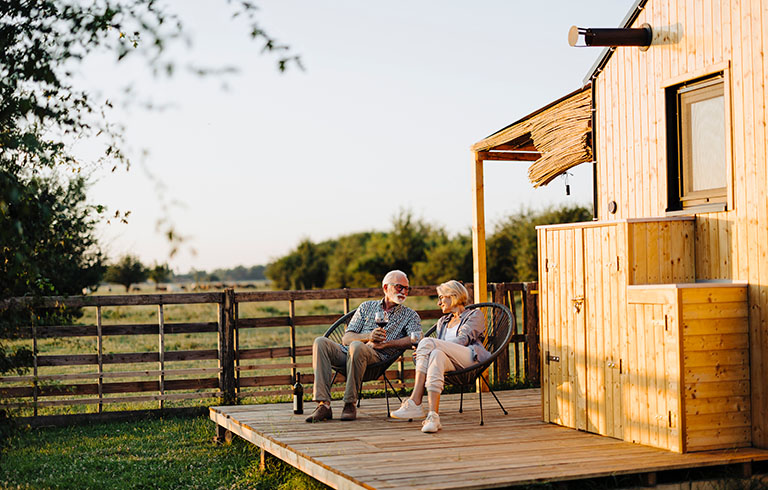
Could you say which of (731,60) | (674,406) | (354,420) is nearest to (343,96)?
(354,420)

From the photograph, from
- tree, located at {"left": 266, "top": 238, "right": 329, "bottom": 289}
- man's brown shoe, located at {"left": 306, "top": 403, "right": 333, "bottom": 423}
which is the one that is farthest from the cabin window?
tree, located at {"left": 266, "top": 238, "right": 329, "bottom": 289}

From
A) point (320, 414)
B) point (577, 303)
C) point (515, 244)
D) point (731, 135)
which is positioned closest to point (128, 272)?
point (515, 244)

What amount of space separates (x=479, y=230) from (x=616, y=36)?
3271 millimetres

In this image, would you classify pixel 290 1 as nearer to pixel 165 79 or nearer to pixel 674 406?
pixel 165 79

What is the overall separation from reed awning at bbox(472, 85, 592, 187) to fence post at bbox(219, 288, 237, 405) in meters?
3.22

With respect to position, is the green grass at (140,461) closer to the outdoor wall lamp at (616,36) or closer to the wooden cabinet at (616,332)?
the wooden cabinet at (616,332)

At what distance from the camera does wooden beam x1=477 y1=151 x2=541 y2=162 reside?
30.8ft

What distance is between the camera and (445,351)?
20.8 ft

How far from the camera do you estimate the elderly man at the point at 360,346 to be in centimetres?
671

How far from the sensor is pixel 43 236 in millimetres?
3479

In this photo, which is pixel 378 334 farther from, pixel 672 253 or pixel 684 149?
pixel 684 149

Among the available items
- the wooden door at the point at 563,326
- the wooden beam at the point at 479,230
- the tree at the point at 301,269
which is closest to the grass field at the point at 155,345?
the wooden beam at the point at 479,230

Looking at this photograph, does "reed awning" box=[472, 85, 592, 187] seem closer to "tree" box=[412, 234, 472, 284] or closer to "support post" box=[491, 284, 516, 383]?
"support post" box=[491, 284, 516, 383]

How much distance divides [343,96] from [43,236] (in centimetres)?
915
